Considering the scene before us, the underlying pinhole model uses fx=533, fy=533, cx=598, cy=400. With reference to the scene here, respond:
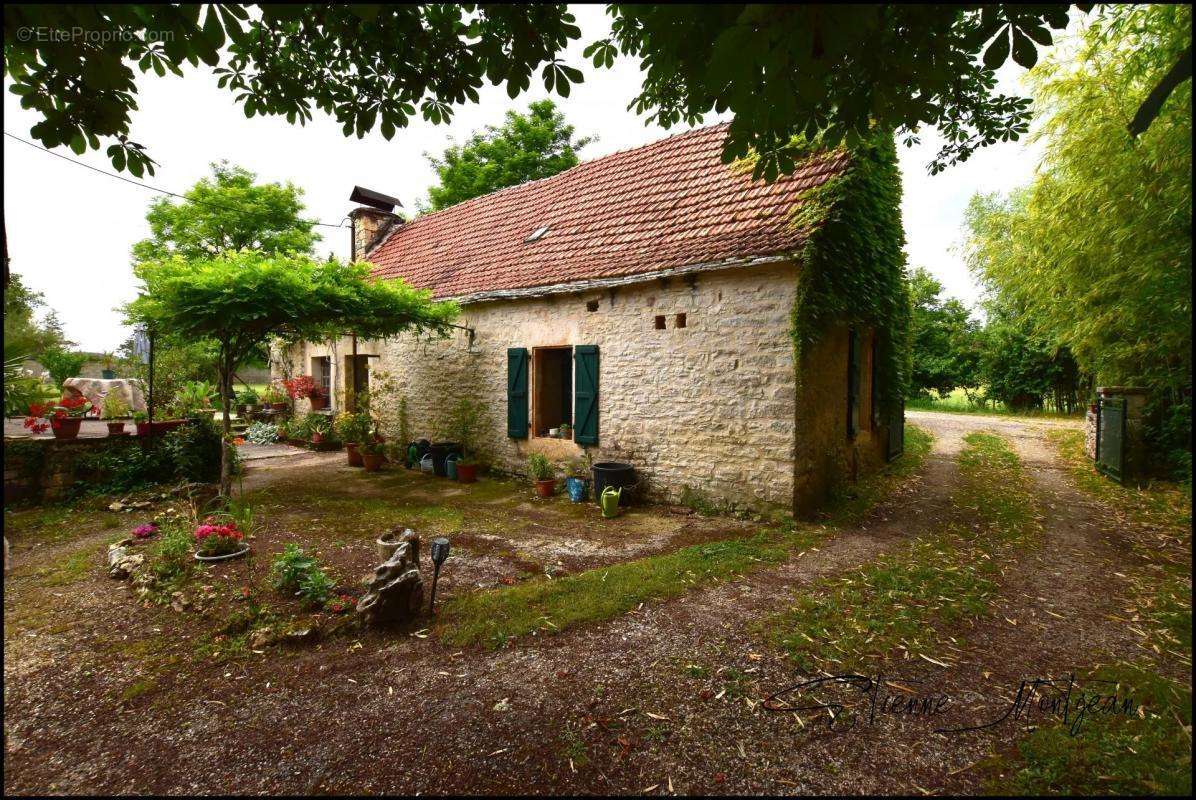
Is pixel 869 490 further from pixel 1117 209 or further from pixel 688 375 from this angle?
pixel 1117 209

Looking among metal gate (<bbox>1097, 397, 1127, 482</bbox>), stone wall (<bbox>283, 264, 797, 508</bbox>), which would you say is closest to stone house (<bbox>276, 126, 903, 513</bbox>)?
stone wall (<bbox>283, 264, 797, 508</bbox>)

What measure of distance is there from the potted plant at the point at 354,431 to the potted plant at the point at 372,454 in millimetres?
199

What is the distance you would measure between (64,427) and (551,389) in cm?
671

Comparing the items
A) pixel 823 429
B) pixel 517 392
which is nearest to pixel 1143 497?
pixel 823 429

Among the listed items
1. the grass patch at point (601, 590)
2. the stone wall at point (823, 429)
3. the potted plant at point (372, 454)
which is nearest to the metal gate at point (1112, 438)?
the stone wall at point (823, 429)

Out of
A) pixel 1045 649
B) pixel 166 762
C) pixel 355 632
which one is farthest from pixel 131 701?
pixel 1045 649

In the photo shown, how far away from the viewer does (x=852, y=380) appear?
7.83m

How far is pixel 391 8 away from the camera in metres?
2.80

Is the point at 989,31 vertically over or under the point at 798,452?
over

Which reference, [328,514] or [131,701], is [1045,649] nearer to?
[131,701]

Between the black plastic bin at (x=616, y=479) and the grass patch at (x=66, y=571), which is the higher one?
the black plastic bin at (x=616, y=479)

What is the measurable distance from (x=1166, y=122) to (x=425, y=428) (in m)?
11.3

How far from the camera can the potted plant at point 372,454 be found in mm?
9812

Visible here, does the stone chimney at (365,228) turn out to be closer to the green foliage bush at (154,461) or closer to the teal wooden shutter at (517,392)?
the green foliage bush at (154,461)
